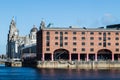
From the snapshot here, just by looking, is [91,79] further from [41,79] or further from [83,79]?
[41,79]

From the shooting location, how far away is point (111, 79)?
139 meters

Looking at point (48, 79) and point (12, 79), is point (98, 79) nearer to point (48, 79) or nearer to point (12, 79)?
point (48, 79)

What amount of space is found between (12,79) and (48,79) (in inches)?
440

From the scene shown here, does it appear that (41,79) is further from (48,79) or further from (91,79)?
(91,79)


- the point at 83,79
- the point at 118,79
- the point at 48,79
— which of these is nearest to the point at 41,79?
the point at 48,79

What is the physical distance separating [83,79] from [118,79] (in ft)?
32.7

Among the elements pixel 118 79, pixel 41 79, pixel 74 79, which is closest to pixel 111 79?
pixel 118 79

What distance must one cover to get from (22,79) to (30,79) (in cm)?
238

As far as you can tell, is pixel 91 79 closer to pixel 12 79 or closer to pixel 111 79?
pixel 111 79

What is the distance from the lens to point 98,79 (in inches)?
5487

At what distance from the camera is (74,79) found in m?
139

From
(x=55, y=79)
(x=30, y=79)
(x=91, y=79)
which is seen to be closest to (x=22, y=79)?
(x=30, y=79)

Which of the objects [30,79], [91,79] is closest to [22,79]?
[30,79]

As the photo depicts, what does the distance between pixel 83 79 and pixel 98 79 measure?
4262 mm
